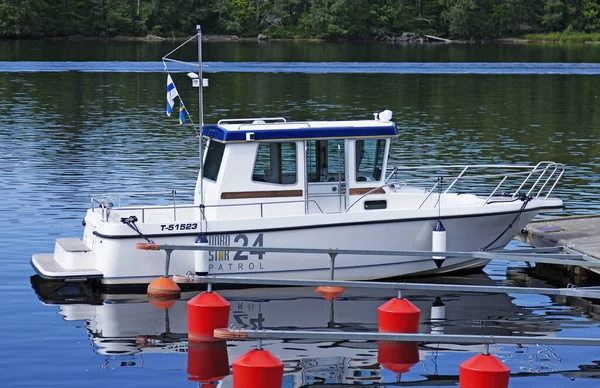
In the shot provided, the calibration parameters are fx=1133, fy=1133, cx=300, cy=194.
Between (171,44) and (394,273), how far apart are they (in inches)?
4121

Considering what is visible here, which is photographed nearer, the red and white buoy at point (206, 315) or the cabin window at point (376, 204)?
the red and white buoy at point (206, 315)

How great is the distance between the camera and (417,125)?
1934 inches

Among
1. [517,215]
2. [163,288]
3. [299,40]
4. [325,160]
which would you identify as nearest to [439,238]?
[517,215]

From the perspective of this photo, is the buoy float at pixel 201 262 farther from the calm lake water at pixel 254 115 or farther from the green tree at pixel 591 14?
the green tree at pixel 591 14

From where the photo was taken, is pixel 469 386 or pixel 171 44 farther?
pixel 171 44

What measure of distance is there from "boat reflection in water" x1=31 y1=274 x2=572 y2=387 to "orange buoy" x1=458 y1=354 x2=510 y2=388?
Result: 1.89 metres

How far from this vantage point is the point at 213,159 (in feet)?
70.4

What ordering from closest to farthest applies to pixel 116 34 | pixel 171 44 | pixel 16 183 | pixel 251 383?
pixel 251 383, pixel 16 183, pixel 171 44, pixel 116 34

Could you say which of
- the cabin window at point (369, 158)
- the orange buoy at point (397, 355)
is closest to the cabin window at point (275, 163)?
the cabin window at point (369, 158)

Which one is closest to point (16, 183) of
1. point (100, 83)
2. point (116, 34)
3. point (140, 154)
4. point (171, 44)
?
point (140, 154)

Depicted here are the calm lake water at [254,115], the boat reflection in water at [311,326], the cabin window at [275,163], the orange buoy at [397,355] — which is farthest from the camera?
the cabin window at [275,163]

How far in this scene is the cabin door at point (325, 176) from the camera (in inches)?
836

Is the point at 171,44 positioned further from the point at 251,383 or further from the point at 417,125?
the point at 251,383

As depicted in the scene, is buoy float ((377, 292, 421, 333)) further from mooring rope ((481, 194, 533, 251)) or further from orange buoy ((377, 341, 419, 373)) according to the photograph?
mooring rope ((481, 194, 533, 251))
